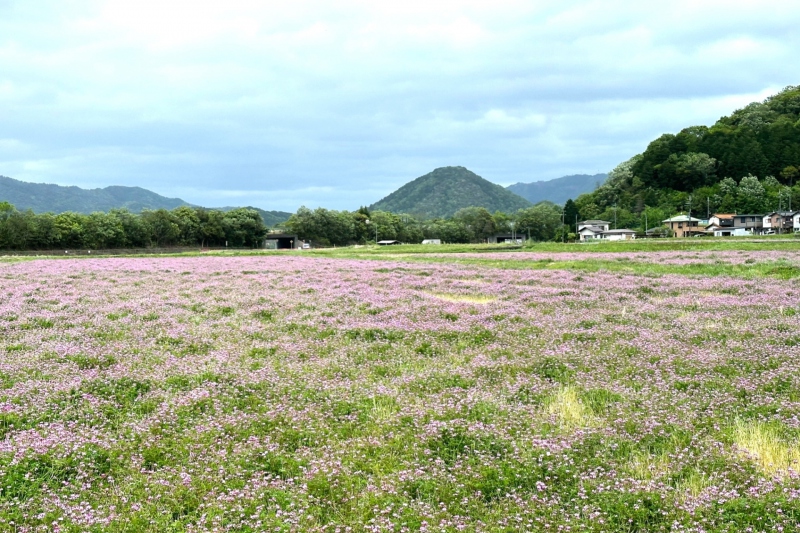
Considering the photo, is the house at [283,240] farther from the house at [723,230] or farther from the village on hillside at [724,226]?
the house at [723,230]

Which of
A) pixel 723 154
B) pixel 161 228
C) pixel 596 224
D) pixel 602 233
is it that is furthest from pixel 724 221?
pixel 161 228

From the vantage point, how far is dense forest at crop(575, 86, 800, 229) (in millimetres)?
168375

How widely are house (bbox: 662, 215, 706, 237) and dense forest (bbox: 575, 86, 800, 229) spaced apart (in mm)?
15819

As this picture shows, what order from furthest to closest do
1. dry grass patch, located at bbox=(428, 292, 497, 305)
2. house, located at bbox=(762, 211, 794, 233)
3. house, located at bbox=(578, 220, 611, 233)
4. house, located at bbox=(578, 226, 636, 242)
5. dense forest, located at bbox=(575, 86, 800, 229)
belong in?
house, located at bbox=(578, 220, 611, 233) < dense forest, located at bbox=(575, 86, 800, 229) < house, located at bbox=(578, 226, 636, 242) < house, located at bbox=(762, 211, 794, 233) < dry grass patch, located at bbox=(428, 292, 497, 305)

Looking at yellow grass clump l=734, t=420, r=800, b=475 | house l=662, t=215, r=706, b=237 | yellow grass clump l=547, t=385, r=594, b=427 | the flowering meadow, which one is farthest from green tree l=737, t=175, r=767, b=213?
yellow grass clump l=734, t=420, r=800, b=475

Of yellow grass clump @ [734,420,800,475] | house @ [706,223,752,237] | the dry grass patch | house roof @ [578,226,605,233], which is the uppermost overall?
house roof @ [578,226,605,233]

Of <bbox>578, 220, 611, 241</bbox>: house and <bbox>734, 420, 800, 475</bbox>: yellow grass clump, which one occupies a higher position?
<bbox>578, 220, 611, 241</bbox>: house

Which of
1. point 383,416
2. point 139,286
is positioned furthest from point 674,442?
point 139,286

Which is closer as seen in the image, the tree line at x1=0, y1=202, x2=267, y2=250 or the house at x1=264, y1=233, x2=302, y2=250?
the tree line at x1=0, y1=202, x2=267, y2=250

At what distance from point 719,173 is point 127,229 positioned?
204 metres

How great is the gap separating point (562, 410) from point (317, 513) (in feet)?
15.7

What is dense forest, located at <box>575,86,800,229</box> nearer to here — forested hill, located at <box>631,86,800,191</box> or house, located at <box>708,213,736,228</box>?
forested hill, located at <box>631,86,800,191</box>

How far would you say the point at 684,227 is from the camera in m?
152

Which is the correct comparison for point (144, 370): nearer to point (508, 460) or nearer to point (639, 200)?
point (508, 460)
